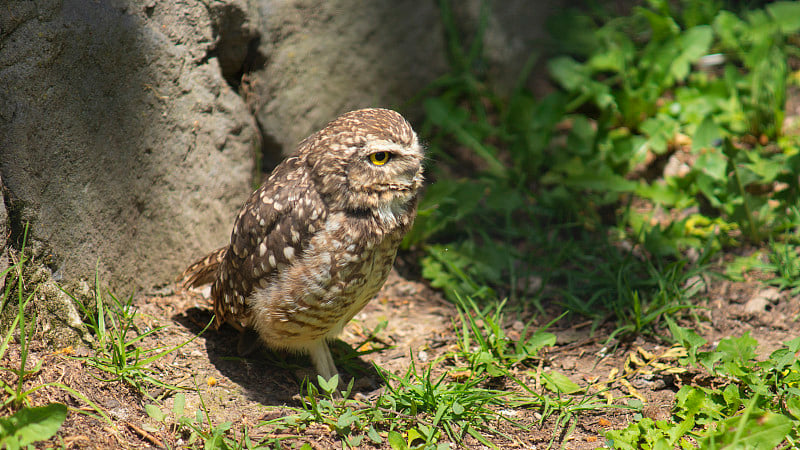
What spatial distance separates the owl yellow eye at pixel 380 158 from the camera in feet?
8.72

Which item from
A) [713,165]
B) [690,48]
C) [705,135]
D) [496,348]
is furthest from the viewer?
[690,48]

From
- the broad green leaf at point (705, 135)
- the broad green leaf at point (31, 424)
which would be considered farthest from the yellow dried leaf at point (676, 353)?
the broad green leaf at point (31, 424)

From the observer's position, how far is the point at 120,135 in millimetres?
2949

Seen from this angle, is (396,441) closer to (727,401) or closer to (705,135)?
(727,401)

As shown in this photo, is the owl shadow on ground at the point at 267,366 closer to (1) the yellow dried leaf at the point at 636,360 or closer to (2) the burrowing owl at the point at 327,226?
(2) the burrowing owl at the point at 327,226

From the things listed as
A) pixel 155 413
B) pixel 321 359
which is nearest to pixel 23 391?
pixel 155 413

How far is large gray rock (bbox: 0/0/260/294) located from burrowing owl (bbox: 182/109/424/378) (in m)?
0.56

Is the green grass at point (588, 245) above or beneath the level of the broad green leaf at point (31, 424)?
beneath

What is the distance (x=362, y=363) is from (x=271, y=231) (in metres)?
0.95

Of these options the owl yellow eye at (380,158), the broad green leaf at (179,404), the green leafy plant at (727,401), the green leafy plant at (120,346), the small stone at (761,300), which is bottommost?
the small stone at (761,300)

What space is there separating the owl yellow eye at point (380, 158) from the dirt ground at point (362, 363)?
1.12 metres

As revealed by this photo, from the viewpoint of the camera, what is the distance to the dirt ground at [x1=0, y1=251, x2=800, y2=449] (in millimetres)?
2525

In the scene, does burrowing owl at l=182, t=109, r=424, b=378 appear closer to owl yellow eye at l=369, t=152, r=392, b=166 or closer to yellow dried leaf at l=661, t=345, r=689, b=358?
owl yellow eye at l=369, t=152, r=392, b=166

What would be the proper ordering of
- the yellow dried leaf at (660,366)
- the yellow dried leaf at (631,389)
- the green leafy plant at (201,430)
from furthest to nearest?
the yellow dried leaf at (660,366)
the yellow dried leaf at (631,389)
the green leafy plant at (201,430)
